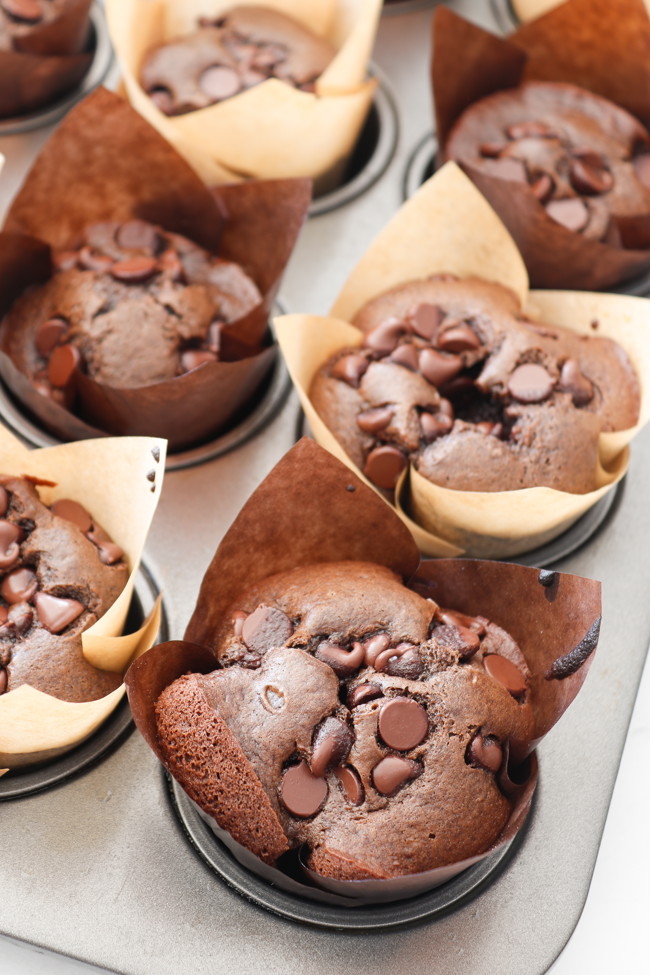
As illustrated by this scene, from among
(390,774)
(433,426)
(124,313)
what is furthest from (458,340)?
(390,774)

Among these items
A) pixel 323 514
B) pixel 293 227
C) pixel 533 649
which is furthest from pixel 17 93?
pixel 533 649

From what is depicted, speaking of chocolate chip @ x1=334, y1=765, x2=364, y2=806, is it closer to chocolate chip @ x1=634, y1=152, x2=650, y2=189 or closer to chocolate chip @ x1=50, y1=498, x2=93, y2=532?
chocolate chip @ x1=50, y1=498, x2=93, y2=532

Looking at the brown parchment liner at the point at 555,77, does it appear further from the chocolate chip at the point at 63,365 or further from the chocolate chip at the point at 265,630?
the chocolate chip at the point at 265,630

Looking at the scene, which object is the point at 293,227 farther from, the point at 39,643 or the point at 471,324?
the point at 39,643

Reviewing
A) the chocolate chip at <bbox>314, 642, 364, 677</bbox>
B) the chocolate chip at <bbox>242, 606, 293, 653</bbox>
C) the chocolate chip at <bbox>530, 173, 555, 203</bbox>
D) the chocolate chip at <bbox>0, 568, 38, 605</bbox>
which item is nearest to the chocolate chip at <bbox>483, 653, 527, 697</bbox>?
the chocolate chip at <bbox>314, 642, 364, 677</bbox>

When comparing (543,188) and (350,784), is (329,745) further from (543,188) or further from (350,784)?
(543,188)

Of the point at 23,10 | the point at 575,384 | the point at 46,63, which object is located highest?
the point at 23,10
